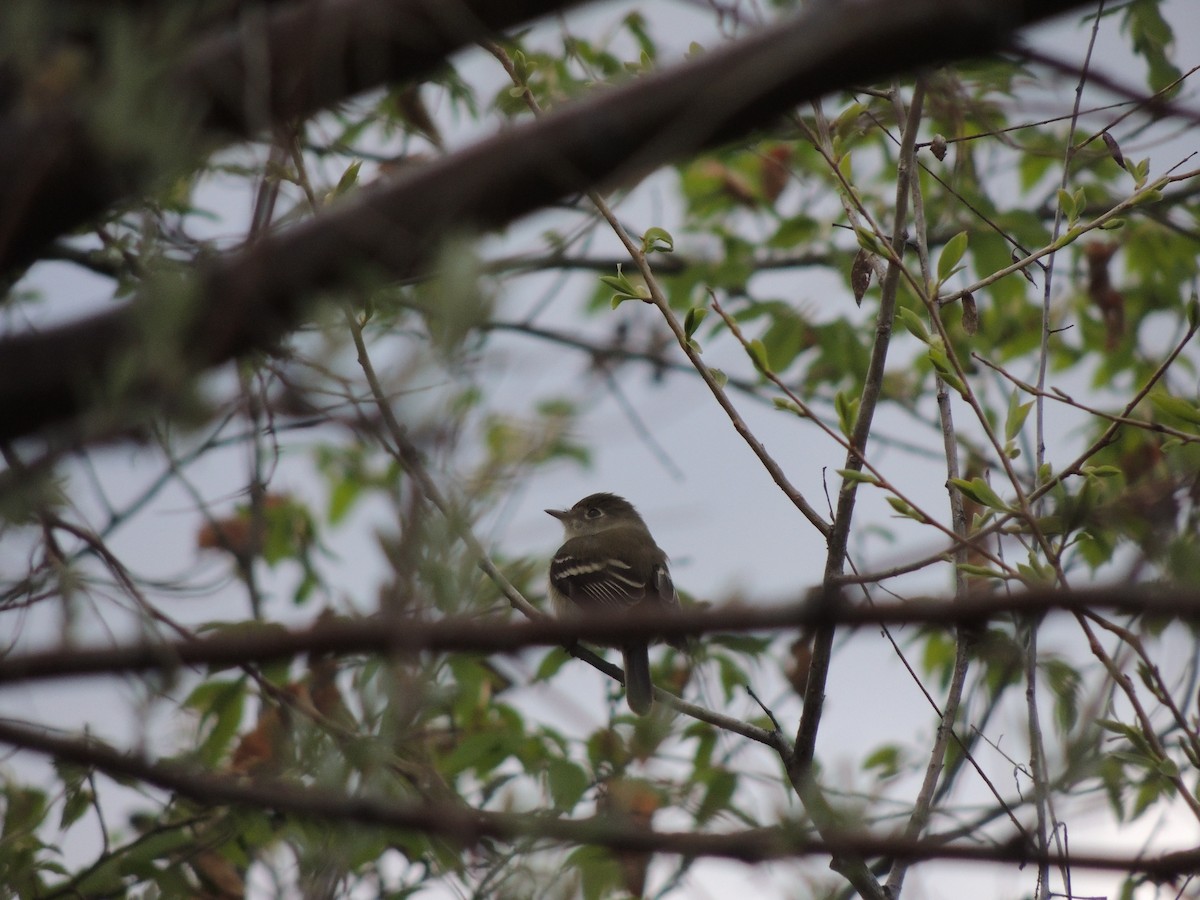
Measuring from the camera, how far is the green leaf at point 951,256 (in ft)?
12.3

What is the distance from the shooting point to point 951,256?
12.4 ft

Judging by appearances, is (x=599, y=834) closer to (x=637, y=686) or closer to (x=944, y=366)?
(x=944, y=366)

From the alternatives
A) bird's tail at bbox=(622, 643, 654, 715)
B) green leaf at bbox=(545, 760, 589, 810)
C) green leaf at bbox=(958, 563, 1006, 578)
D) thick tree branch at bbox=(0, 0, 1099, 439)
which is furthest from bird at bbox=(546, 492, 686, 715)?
thick tree branch at bbox=(0, 0, 1099, 439)

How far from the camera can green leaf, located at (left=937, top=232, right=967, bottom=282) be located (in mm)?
3736

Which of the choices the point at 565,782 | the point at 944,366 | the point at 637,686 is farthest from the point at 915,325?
the point at 637,686

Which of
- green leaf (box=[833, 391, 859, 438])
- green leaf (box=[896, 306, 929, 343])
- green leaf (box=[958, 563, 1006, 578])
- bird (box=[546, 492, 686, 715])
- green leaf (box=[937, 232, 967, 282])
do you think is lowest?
green leaf (box=[958, 563, 1006, 578])

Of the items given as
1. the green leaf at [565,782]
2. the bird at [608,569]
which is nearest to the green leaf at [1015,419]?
the green leaf at [565,782]

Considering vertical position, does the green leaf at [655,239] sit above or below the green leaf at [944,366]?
above

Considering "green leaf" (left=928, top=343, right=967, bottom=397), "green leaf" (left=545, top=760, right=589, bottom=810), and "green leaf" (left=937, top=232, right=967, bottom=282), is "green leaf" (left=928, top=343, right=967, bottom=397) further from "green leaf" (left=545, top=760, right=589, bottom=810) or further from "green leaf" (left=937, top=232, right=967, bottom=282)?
"green leaf" (left=545, top=760, right=589, bottom=810)

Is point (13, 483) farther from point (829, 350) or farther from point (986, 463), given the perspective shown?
point (829, 350)

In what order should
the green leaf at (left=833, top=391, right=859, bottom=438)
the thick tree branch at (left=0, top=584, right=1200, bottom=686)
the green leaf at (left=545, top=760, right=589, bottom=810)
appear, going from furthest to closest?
the green leaf at (left=545, top=760, right=589, bottom=810) < the green leaf at (left=833, top=391, right=859, bottom=438) < the thick tree branch at (left=0, top=584, right=1200, bottom=686)

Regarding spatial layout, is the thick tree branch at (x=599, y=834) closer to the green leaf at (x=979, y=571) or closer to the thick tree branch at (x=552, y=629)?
the thick tree branch at (x=552, y=629)

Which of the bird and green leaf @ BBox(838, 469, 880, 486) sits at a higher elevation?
the bird

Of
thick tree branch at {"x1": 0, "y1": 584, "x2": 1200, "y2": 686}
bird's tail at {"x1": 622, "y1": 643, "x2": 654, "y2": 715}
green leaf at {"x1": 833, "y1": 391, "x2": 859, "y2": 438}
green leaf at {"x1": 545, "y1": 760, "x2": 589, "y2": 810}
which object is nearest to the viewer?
thick tree branch at {"x1": 0, "y1": 584, "x2": 1200, "y2": 686}
